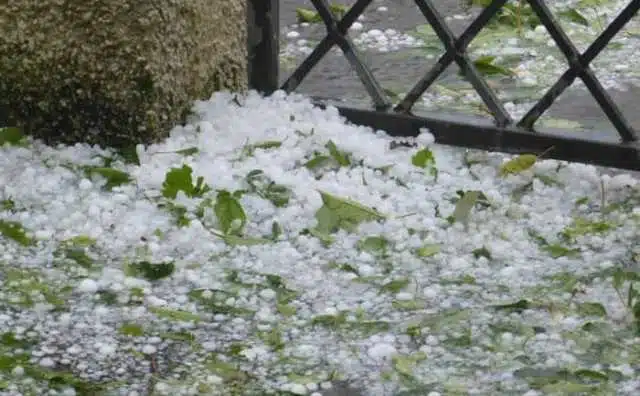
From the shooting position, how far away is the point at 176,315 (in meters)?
2.48

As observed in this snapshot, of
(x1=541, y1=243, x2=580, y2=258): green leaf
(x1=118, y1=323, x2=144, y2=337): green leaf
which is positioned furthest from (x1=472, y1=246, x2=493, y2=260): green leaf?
(x1=118, y1=323, x2=144, y2=337): green leaf

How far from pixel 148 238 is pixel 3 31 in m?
0.68

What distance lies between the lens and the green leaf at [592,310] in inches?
97.9

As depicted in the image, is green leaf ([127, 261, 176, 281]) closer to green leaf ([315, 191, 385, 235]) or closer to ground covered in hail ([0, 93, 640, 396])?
ground covered in hail ([0, 93, 640, 396])

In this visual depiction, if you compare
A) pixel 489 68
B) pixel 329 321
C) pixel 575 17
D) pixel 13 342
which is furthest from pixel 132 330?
pixel 575 17

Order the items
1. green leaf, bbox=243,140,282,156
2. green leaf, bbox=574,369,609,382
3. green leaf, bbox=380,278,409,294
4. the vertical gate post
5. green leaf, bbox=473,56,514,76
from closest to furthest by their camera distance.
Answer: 1. green leaf, bbox=574,369,609,382
2. green leaf, bbox=380,278,409,294
3. green leaf, bbox=243,140,282,156
4. the vertical gate post
5. green leaf, bbox=473,56,514,76

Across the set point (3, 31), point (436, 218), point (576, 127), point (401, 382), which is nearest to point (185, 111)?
point (3, 31)

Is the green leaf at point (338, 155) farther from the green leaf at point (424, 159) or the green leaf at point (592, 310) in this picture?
the green leaf at point (592, 310)

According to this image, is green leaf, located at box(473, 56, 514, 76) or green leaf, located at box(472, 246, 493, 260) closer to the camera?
green leaf, located at box(472, 246, 493, 260)

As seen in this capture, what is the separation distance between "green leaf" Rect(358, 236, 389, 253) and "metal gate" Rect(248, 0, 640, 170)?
536mm

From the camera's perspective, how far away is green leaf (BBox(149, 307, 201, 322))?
8.14 feet

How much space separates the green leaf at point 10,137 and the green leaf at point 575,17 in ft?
6.41

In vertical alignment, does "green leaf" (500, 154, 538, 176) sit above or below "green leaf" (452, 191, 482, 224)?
above

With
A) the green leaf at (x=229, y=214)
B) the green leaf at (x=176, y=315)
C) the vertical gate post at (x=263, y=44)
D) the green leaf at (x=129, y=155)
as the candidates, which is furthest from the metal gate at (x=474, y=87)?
the green leaf at (x=176, y=315)
